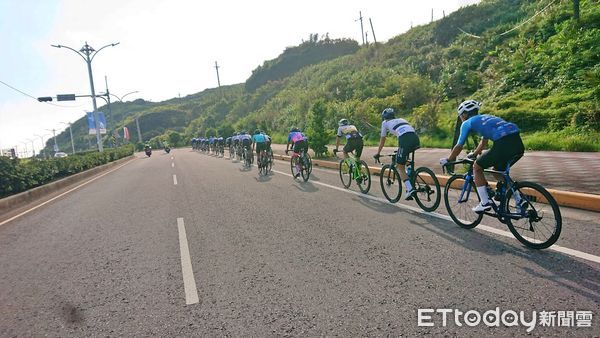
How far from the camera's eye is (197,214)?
23.9ft

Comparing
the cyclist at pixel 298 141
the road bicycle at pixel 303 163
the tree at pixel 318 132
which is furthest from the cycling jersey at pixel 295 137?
the tree at pixel 318 132

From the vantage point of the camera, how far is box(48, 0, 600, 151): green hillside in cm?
1273

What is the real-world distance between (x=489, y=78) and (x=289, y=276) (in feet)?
75.9

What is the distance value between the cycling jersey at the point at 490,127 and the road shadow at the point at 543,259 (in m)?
1.30

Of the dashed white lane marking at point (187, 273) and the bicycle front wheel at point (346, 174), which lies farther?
the bicycle front wheel at point (346, 174)

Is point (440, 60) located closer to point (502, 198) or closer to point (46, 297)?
point (502, 198)

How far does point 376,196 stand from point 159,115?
5990 inches

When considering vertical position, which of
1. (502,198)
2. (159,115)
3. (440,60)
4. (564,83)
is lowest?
(502,198)

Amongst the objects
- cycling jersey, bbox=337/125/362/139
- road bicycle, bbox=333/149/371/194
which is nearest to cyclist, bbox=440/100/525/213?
road bicycle, bbox=333/149/371/194

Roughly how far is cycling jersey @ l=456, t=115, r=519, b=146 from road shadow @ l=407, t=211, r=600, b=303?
1.30 meters

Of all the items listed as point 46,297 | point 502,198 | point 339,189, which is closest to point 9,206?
point 46,297

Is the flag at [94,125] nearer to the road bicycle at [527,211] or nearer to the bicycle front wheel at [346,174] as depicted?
the bicycle front wheel at [346,174]

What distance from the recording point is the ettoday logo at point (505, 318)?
2.63 metres

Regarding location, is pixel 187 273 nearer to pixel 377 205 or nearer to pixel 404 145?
pixel 377 205
